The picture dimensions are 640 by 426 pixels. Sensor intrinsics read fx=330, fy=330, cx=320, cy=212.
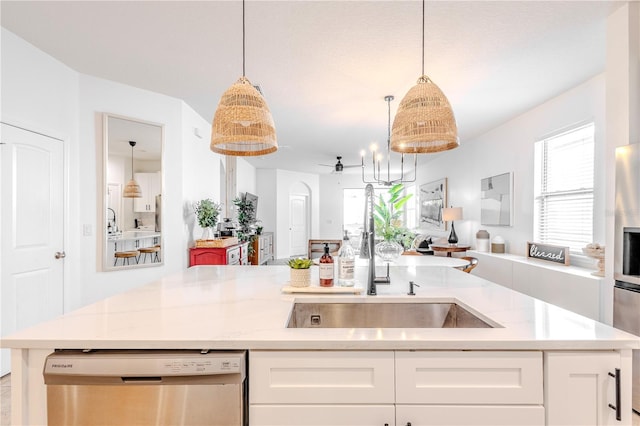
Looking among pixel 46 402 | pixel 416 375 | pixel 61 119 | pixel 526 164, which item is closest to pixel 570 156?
pixel 526 164

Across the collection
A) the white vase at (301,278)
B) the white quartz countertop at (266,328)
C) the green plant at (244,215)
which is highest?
the green plant at (244,215)

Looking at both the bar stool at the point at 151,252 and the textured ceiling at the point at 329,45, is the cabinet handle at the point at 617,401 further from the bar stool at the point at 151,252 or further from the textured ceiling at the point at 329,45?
the bar stool at the point at 151,252

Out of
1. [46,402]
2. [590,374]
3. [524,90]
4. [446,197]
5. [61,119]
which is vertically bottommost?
[46,402]

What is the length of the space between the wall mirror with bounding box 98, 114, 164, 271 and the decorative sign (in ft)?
14.0

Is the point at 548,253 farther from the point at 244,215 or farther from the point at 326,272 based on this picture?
the point at 244,215

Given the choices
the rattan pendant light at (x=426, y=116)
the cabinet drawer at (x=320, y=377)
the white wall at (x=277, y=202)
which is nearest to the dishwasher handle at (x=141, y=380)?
the cabinet drawer at (x=320, y=377)

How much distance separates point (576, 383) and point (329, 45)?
2.47m

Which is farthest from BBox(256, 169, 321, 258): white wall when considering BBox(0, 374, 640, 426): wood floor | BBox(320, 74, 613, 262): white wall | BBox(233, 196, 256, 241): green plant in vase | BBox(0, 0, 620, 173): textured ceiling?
BBox(0, 374, 640, 426): wood floor

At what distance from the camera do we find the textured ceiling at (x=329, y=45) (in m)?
2.15

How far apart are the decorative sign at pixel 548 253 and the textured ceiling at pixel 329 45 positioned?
165 cm

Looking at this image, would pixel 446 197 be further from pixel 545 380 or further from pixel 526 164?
pixel 545 380

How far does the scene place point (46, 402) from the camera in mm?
1063

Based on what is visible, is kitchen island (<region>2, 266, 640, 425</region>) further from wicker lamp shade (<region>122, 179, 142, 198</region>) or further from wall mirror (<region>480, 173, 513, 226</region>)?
wall mirror (<region>480, 173, 513, 226</region>)

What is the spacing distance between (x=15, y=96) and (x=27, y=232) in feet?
3.44
